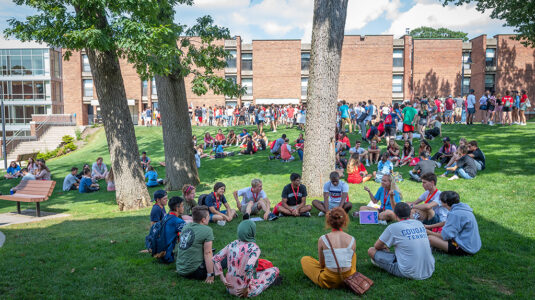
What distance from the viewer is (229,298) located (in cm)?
445

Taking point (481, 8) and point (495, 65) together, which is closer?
point (481, 8)

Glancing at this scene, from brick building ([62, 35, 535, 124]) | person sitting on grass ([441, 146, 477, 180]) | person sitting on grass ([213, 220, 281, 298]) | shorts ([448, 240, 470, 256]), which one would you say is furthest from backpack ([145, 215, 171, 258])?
brick building ([62, 35, 535, 124])

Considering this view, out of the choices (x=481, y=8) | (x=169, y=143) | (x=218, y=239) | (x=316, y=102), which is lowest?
(x=218, y=239)

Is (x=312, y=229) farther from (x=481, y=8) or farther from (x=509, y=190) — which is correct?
(x=481, y=8)

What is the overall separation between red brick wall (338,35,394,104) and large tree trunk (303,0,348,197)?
3296 cm

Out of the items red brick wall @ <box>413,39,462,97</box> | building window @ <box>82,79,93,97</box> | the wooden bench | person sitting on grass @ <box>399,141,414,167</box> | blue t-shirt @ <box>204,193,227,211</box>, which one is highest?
red brick wall @ <box>413,39,462,97</box>

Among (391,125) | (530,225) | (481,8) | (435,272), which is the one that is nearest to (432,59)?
(481,8)

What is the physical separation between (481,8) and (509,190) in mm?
13087

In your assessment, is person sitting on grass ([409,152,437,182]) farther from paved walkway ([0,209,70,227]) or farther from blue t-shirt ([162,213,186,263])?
paved walkway ([0,209,70,227])

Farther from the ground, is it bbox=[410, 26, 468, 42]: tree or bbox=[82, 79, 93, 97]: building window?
bbox=[410, 26, 468, 42]: tree

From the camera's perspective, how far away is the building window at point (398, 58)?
4300 centimetres

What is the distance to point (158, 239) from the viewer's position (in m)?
5.82

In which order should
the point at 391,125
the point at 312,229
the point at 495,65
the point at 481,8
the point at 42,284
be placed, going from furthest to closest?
the point at 495,65
the point at 481,8
the point at 391,125
the point at 312,229
the point at 42,284

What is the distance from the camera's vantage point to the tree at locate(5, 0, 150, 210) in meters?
8.24
